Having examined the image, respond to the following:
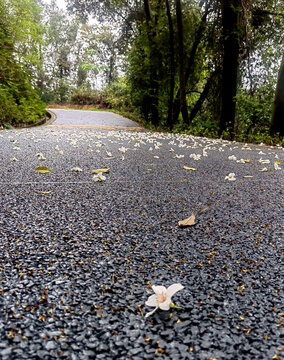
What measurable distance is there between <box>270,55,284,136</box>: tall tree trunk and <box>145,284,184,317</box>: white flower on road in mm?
4979

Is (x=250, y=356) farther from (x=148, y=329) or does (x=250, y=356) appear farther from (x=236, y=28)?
(x=236, y=28)

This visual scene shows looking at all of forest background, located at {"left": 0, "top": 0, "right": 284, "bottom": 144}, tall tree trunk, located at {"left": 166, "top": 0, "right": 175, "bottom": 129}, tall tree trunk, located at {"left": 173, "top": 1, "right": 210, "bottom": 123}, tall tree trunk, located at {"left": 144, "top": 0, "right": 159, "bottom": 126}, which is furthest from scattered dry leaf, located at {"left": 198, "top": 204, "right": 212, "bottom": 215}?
tall tree trunk, located at {"left": 144, "top": 0, "right": 159, "bottom": 126}

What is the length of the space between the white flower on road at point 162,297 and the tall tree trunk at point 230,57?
4938 millimetres

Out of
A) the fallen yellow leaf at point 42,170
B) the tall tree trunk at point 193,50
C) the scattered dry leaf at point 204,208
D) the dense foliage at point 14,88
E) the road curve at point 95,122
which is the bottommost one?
the scattered dry leaf at point 204,208

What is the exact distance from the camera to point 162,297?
0.57 meters

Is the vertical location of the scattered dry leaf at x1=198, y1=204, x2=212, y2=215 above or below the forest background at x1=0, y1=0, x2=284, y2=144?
below

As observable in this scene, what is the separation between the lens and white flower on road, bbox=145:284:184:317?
1.83 ft

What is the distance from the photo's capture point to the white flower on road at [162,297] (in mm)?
557

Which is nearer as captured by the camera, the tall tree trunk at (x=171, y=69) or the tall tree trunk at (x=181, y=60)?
the tall tree trunk at (x=181, y=60)

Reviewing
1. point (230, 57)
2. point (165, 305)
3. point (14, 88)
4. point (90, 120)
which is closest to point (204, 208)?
point (165, 305)

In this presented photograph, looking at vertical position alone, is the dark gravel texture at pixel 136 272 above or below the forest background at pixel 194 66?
below

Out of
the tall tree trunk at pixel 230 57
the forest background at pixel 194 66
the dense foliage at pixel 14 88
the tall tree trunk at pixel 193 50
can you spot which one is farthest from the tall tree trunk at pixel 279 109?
the dense foliage at pixel 14 88

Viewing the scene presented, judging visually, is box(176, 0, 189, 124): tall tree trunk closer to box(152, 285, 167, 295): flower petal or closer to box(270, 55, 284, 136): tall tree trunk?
box(270, 55, 284, 136): tall tree trunk

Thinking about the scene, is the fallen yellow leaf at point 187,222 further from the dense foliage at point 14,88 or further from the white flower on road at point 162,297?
the dense foliage at point 14,88
